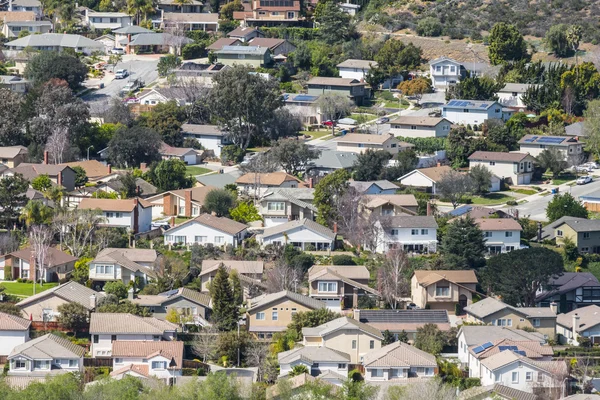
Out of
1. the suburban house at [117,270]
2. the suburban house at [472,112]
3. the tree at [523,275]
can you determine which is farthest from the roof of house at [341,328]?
the suburban house at [472,112]

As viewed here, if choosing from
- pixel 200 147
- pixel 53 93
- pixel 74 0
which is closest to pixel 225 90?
pixel 200 147

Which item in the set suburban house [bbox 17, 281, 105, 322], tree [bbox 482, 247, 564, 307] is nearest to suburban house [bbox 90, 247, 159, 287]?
suburban house [bbox 17, 281, 105, 322]

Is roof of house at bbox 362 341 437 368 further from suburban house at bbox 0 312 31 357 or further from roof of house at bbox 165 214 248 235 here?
roof of house at bbox 165 214 248 235

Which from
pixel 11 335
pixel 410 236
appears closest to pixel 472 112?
pixel 410 236

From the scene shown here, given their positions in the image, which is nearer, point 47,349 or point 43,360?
point 43,360

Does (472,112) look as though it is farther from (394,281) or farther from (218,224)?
(394,281)

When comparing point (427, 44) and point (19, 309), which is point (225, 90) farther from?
point (19, 309)
